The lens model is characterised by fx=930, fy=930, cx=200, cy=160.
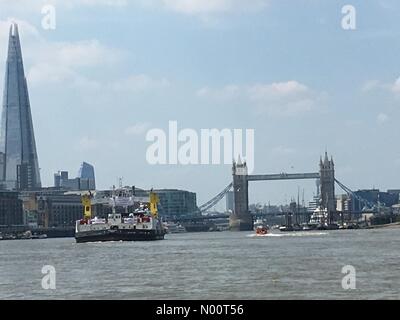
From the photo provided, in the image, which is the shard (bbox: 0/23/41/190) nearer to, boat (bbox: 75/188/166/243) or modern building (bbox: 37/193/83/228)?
modern building (bbox: 37/193/83/228)

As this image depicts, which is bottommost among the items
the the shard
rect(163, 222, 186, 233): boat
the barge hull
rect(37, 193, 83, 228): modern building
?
rect(163, 222, 186, 233): boat

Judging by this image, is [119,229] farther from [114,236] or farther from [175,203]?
[175,203]

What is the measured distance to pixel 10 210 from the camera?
167 metres

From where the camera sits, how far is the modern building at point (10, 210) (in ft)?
541

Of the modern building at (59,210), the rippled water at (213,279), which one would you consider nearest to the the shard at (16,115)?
the modern building at (59,210)

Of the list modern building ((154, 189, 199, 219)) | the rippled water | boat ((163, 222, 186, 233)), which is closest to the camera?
the rippled water

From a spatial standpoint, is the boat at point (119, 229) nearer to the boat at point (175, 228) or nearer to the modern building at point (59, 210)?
the boat at point (175, 228)

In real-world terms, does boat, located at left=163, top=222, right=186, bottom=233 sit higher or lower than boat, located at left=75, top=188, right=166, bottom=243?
lower

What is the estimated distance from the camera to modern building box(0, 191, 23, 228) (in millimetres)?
165000

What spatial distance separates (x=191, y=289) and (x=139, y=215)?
59640 millimetres
